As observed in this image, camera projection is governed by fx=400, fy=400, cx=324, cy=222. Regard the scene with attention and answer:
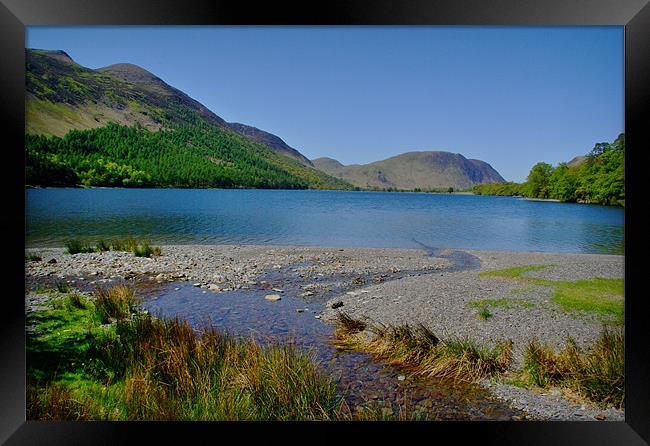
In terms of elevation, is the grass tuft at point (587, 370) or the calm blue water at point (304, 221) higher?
the calm blue water at point (304, 221)

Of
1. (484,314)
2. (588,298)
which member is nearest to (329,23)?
(484,314)

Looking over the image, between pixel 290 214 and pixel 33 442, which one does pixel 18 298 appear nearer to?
pixel 33 442

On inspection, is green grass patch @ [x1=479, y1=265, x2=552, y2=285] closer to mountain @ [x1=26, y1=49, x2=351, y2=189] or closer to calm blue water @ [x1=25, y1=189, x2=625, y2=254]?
calm blue water @ [x1=25, y1=189, x2=625, y2=254]

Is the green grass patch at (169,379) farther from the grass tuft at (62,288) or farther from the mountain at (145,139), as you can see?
the mountain at (145,139)

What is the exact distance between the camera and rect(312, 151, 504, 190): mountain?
11851 mm

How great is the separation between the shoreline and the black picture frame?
66 centimetres

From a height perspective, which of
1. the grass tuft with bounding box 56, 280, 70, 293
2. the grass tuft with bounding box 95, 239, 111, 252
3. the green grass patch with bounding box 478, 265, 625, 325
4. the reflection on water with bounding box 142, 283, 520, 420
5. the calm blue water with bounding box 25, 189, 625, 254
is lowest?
the reflection on water with bounding box 142, 283, 520, 420

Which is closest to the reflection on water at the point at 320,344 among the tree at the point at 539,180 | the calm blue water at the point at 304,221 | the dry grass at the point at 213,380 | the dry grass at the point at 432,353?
the dry grass at the point at 432,353

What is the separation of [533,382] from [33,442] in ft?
10.3

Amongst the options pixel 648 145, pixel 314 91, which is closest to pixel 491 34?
pixel 314 91

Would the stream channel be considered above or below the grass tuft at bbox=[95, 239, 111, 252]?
below

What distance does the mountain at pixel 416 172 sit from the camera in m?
11.9

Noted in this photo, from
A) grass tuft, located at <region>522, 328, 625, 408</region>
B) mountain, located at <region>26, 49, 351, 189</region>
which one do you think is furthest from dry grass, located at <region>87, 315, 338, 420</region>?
mountain, located at <region>26, 49, 351, 189</region>

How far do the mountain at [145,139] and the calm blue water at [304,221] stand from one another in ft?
2.58
